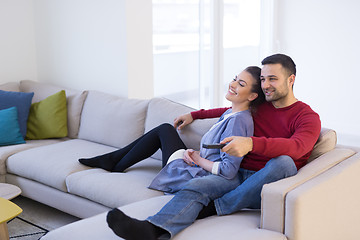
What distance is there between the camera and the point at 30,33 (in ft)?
15.2

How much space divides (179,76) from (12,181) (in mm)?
2032

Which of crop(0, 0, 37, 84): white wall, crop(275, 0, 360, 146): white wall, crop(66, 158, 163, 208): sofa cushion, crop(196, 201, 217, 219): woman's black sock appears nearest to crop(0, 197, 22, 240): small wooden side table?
crop(66, 158, 163, 208): sofa cushion

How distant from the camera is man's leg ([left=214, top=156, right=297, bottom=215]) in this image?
86.4 inches

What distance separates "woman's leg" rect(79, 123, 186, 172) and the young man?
0.33 metres

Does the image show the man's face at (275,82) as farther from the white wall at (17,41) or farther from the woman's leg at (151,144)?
the white wall at (17,41)

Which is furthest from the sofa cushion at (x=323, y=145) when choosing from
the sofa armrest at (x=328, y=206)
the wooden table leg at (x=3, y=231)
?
the wooden table leg at (x=3, y=231)

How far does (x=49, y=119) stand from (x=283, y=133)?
2.13 meters

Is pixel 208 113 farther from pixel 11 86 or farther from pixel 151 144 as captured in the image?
pixel 11 86

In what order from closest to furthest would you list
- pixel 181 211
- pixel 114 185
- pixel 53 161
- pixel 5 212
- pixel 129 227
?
pixel 129 227 → pixel 181 211 → pixel 5 212 → pixel 114 185 → pixel 53 161

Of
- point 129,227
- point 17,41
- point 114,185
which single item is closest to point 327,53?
point 17,41

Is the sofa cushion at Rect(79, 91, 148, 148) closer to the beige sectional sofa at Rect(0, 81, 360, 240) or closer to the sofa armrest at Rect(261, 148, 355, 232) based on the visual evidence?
the beige sectional sofa at Rect(0, 81, 360, 240)

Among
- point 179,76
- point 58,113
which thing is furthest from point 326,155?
point 179,76

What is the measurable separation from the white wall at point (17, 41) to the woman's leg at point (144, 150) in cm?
174

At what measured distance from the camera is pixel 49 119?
392 centimetres
